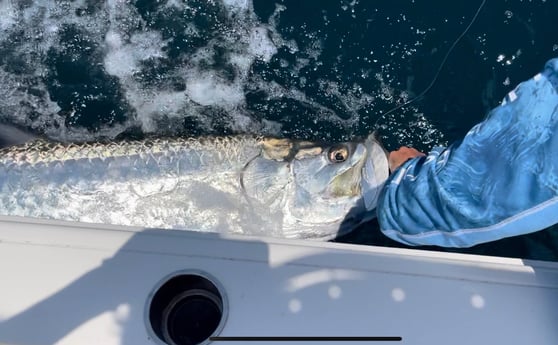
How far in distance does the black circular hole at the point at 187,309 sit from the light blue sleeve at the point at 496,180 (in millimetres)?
706

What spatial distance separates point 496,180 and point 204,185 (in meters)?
1.24

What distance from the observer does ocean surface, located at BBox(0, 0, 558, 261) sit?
281 cm

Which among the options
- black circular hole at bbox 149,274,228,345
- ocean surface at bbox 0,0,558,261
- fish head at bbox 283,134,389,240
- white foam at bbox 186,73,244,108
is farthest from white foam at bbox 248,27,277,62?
black circular hole at bbox 149,274,228,345

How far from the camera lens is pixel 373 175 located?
2.31 metres

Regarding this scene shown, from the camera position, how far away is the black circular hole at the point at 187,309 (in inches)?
65.3

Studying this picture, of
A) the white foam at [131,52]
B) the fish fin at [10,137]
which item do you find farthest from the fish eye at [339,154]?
the fish fin at [10,137]

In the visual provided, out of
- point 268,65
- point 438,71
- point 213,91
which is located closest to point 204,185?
point 213,91

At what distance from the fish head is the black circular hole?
0.72m

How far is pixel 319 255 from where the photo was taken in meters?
1.73

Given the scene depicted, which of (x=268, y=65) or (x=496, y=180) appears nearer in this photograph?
(x=496, y=180)

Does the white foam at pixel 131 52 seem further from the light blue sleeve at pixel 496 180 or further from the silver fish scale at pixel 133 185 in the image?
the light blue sleeve at pixel 496 180

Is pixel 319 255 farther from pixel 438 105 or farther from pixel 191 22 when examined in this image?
pixel 191 22

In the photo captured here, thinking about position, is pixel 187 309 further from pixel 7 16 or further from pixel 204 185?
pixel 7 16

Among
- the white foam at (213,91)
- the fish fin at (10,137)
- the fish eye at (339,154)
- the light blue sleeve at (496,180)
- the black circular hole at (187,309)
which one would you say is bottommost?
the black circular hole at (187,309)
